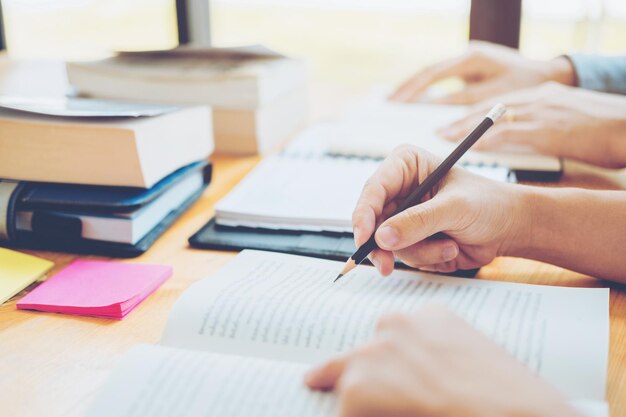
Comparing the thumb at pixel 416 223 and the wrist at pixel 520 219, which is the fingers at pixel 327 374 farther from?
the wrist at pixel 520 219

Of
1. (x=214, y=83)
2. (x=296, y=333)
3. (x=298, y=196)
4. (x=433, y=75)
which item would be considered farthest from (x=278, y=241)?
(x=433, y=75)

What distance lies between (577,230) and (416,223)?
19 cm

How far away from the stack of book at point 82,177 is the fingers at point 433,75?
2.10 ft

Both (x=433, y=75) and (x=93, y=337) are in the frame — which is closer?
(x=93, y=337)

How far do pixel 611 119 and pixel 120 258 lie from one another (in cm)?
72

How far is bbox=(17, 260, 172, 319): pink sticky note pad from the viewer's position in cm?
65

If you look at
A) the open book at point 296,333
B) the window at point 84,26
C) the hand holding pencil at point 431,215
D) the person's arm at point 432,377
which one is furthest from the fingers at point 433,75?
the window at point 84,26

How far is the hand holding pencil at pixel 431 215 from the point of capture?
646 mm

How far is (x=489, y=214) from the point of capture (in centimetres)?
68

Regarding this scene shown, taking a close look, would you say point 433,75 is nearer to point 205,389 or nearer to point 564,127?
point 564,127

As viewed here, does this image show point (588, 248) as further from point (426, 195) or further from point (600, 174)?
point (600, 174)

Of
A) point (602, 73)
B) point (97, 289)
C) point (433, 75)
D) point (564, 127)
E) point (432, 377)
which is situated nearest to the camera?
point (432, 377)

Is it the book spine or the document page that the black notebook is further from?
the book spine

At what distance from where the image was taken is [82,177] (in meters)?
0.81
